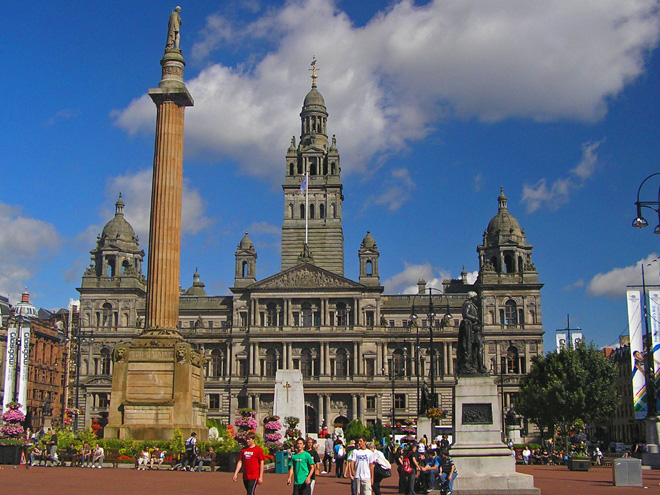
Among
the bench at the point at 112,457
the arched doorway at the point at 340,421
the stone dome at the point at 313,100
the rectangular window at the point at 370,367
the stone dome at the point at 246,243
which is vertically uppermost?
the stone dome at the point at 313,100

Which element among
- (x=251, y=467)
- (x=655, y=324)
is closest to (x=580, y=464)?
(x=655, y=324)

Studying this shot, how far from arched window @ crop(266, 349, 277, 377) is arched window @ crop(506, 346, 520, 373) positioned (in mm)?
28664

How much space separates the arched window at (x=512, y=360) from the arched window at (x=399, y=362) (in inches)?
502

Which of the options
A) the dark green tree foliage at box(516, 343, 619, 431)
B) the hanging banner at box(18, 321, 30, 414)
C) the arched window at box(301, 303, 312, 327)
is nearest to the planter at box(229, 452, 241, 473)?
the dark green tree foliage at box(516, 343, 619, 431)

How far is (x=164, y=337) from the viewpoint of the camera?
33.8m

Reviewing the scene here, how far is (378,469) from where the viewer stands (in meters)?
21.5

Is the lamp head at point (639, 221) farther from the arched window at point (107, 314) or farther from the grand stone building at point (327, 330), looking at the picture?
the arched window at point (107, 314)

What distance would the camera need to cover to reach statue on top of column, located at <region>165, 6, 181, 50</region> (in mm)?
37625

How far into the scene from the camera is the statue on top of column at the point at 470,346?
2430 cm

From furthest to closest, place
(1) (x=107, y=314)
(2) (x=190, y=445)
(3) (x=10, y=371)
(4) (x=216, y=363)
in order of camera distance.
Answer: (1) (x=107, y=314)
(4) (x=216, y=363)
(3) (x=10, y=371)
(2) (x=190, y=445)

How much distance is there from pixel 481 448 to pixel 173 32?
2445 cm

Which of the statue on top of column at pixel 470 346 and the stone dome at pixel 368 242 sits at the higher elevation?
the stone dome at pixel 368 242

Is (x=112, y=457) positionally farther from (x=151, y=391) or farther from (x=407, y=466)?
(x=407, y=466)

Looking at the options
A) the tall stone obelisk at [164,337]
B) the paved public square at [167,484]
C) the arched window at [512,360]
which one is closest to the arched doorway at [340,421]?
the arched window at [512,360]
